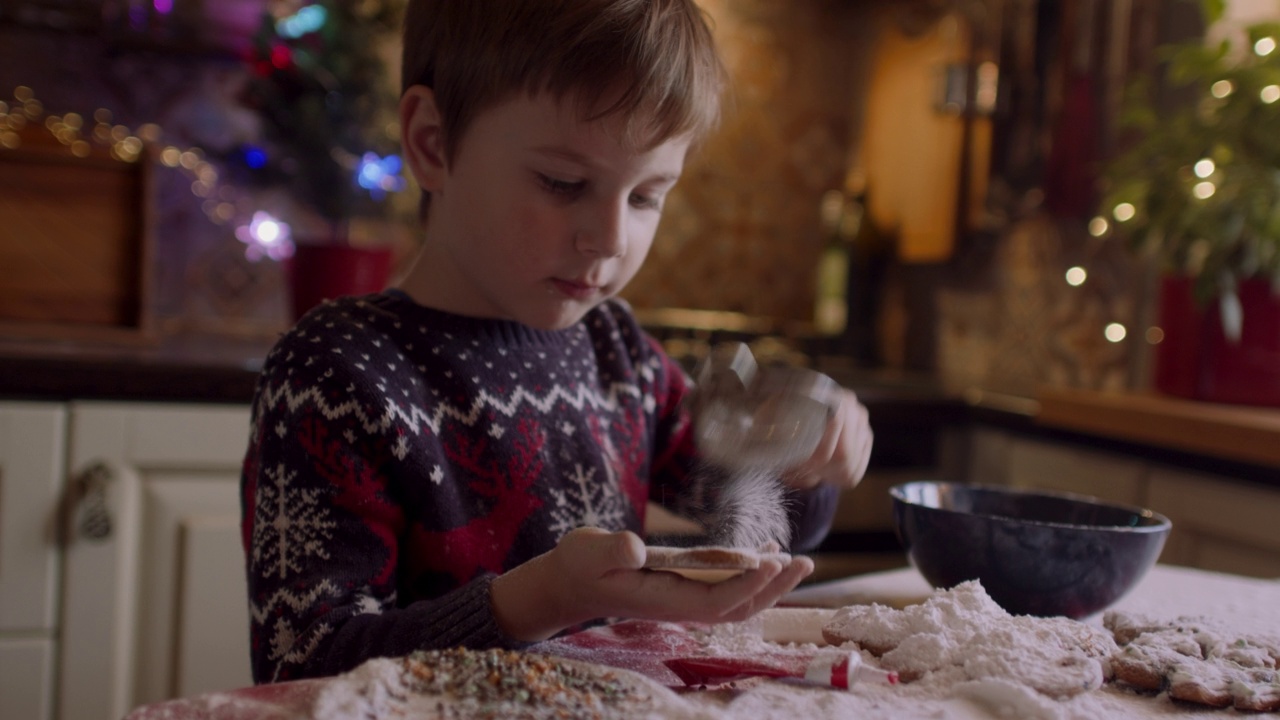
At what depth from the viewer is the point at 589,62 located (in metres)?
0.73

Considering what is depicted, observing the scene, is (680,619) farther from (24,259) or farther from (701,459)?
(24,259)

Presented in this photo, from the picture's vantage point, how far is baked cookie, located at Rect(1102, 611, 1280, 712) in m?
0.54

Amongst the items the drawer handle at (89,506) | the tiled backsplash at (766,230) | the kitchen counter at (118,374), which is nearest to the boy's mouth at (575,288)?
the kitchen counter at (118,374)

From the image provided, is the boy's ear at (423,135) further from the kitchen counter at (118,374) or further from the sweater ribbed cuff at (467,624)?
the kitchen counter at (118,374)

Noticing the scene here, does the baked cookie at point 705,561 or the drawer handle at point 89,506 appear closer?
the baked cookie at point 705,561

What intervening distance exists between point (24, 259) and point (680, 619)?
148cm

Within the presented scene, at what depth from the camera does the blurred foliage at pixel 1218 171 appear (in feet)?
4.57

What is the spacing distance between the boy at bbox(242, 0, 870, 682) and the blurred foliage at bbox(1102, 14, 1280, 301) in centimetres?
84

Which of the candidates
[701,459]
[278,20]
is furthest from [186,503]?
[701,459]

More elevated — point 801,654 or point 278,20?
point 278,20

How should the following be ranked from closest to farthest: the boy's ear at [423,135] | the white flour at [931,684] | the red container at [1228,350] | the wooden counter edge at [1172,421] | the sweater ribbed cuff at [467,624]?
the white flour at [931,684]
the sweater ribbed cuff at [467,624]
the boy's ear at [423,135]
the wooden counter edge at [1172,421]
the red container at [1228,350]

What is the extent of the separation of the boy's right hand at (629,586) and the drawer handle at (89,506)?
1.06m

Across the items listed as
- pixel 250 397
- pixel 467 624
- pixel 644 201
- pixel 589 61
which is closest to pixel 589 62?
pixel 589 61

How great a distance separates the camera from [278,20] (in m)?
1.76
